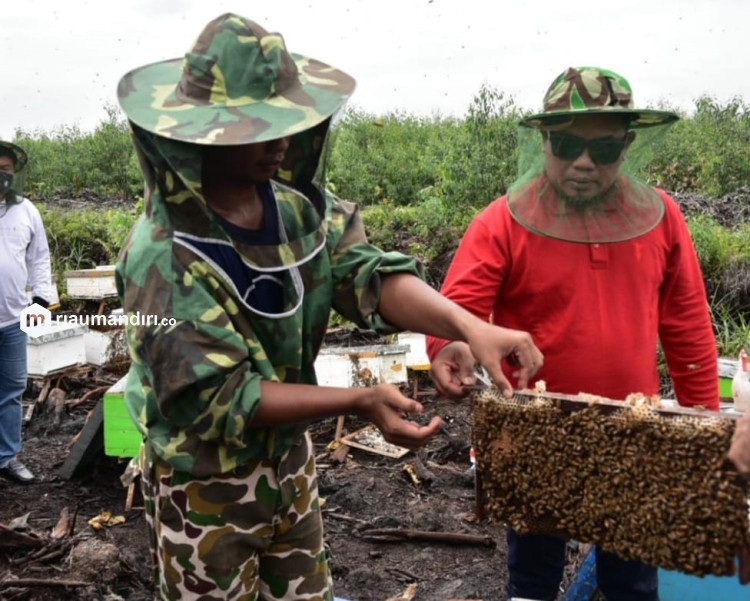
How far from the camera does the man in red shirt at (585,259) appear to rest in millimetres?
2240

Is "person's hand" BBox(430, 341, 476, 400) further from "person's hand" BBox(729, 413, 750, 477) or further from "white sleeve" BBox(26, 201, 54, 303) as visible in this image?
"white sleeve" BBox(26, 201, 54, 303)

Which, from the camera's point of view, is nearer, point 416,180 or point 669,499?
point 669,499

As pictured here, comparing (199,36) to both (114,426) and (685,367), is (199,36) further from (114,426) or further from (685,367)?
(114,426)

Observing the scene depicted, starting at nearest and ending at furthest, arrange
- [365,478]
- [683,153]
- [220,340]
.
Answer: [220,340], [365,478], [683,153]

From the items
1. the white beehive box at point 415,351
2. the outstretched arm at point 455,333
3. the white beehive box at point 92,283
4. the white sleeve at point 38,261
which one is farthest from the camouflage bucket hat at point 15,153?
the outstretched arm at point 455,333

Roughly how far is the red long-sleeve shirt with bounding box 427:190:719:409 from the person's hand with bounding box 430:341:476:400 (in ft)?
0.23

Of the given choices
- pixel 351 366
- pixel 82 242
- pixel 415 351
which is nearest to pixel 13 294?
pixel 351 366

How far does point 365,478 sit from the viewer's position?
489 centimetres

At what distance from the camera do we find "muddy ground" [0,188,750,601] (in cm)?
366

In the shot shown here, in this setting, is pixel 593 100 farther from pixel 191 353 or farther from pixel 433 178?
pixel 433 178

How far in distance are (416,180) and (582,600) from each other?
34.9 feet

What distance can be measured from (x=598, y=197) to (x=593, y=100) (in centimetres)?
28

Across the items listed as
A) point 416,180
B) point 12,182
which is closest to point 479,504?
point 12,182

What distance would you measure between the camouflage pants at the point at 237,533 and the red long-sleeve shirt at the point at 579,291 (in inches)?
24.5
